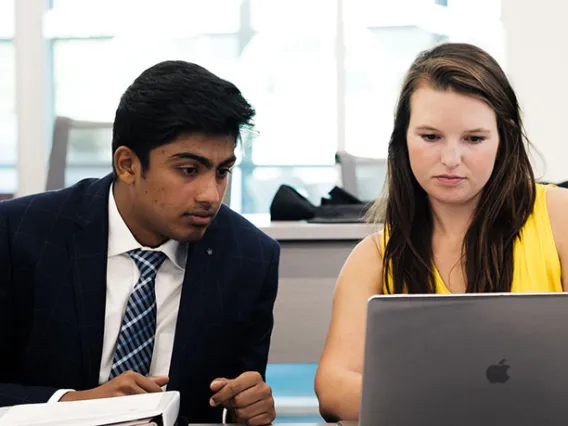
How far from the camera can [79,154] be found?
9.49ft

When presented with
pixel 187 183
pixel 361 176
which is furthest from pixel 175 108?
pixel 361 176

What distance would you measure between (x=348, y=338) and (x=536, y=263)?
0.33 metres

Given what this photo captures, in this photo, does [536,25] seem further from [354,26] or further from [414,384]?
[414,384]

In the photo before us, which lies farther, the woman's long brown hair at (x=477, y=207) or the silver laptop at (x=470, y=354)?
the woman's long brown hair at (x=477, y=207)

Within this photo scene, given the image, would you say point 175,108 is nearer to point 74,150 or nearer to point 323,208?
point 323,208

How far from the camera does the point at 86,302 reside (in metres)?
1.42

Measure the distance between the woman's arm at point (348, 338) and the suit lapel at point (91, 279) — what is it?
37 centimetres

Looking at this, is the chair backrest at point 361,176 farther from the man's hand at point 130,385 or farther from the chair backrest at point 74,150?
the man's hand at point 130,385

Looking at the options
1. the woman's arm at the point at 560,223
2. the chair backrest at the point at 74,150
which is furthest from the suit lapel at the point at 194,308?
the chair backrest at the point at 74,150

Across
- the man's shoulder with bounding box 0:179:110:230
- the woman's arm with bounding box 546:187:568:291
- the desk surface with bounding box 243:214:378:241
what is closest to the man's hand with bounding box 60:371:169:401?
the man's shoulder with bounding box 0:179:110:230

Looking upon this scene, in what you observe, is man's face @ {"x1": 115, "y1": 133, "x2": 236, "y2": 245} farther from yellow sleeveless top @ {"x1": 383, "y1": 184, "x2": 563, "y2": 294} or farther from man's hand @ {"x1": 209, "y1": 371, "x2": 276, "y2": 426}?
yellow sleeveless top @ {"x1": 383, "y1": 184, "x2": 563, "y2": 294}

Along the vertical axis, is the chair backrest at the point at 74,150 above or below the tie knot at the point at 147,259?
above

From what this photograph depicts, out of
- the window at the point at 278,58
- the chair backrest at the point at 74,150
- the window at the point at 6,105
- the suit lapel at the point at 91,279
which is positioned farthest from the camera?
the window at the point at 6,105

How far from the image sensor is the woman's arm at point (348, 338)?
4.14 ft
